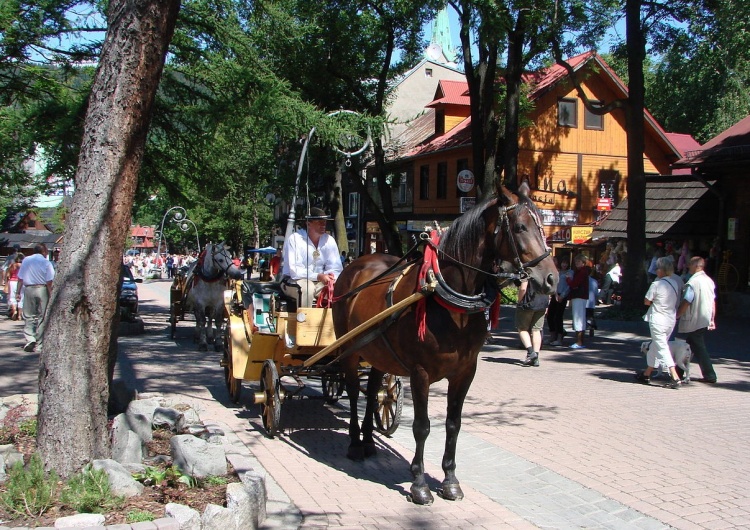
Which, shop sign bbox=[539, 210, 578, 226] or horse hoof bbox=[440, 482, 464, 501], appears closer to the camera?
horse hoof bbox=[440, 482, 464, 501]

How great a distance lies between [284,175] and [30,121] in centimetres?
1856

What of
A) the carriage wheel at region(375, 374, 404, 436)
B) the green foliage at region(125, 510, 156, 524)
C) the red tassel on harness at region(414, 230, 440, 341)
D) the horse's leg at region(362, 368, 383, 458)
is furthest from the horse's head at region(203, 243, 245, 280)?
the green foliage at region(125, 510, 156, 524)

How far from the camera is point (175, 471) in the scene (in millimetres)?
5215

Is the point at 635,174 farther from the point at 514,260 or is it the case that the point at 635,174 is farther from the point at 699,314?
the point at 514,260

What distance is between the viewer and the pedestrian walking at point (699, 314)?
1119cm

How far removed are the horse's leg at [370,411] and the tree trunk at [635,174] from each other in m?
15.2

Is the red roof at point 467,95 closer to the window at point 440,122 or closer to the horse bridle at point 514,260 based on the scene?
the window at point 440,122

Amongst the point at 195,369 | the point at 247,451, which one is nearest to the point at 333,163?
the point at 195,369

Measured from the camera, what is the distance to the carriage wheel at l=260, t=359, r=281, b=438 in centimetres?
741

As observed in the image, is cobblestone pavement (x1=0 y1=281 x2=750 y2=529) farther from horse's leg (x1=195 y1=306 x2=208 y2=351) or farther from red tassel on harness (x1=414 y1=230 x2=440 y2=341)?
horse's leg (x1=195 y1=306 x2=208 y2=351)

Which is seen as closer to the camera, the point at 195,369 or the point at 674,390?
the point at 674,390

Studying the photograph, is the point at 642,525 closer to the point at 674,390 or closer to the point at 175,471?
the point at 175,471

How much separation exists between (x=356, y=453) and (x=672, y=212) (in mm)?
22723

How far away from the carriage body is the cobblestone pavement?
378 millimetres
